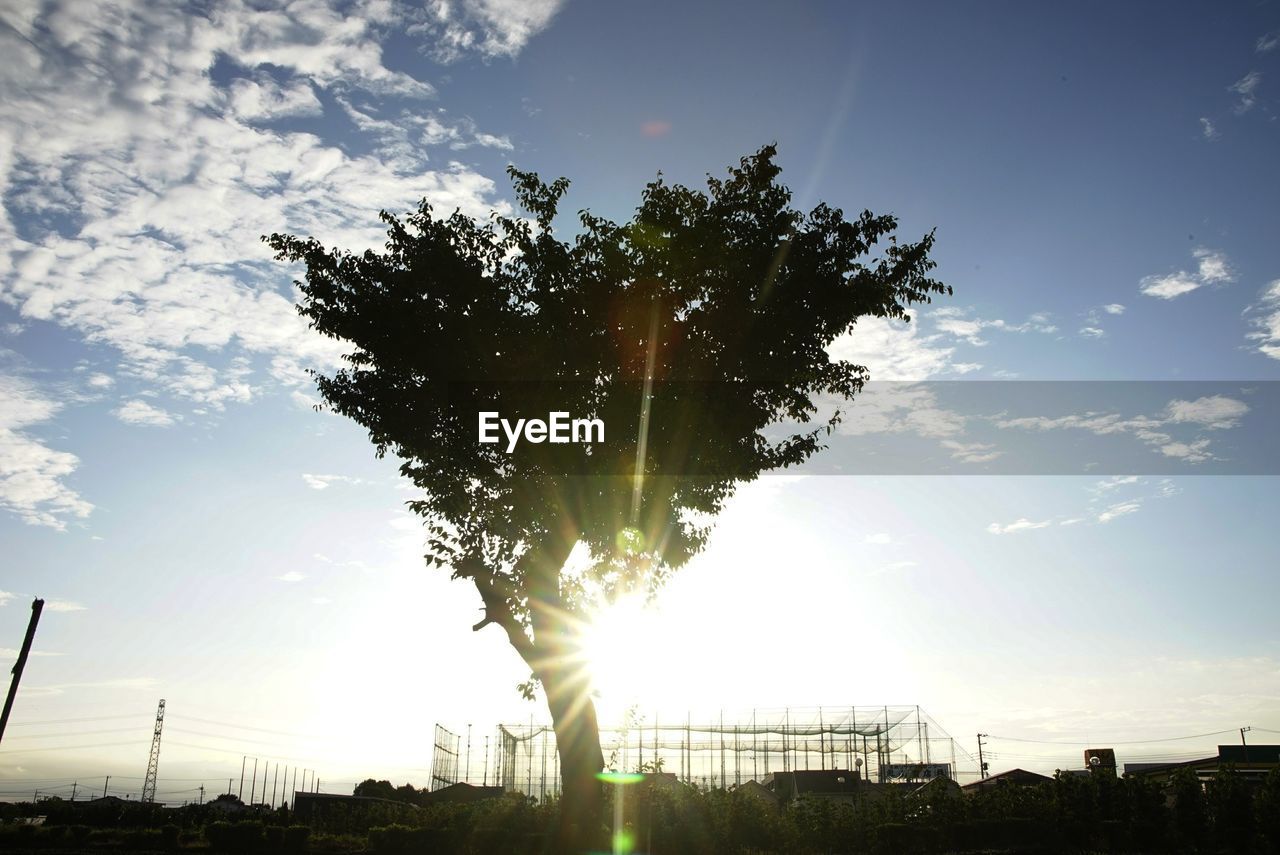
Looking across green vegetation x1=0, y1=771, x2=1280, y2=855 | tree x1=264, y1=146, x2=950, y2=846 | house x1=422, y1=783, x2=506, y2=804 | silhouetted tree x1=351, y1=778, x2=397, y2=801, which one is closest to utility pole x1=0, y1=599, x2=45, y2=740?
green vegetation x1=0, y1=771, x2=1280, y2=855

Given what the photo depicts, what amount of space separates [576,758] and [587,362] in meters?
9.34

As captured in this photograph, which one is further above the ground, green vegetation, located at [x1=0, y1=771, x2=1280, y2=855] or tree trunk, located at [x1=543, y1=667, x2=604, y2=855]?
tree trunk, located at [x1=543, y1=667, x2=604, y2=855]

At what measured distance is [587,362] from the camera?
1966 cm

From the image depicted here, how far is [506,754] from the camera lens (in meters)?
40.8

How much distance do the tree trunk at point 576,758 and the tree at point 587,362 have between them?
49mm

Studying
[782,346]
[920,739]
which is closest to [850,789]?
[920,739]

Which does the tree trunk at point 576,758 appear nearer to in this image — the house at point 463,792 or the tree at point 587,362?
the tree at point 587,362

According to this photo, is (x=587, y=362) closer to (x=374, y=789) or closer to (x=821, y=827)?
(x=821, y=827)

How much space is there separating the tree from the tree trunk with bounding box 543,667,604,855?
49mm

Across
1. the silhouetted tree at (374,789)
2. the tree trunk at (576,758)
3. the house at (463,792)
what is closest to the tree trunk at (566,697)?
the tree trunk at (576,758)

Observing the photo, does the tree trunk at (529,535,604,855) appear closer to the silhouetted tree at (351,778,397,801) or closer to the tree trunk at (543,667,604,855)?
the tree trunk at (543,667,604,855)

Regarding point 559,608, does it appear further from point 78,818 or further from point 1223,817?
point 78,818

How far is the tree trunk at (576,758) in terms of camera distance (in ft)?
61.1

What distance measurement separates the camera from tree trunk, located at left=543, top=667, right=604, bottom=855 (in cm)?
1862
